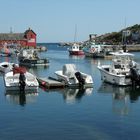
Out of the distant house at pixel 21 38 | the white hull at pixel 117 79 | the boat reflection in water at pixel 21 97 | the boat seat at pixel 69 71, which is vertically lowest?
the boat reflection in water at pixel 21 97

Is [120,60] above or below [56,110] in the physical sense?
above

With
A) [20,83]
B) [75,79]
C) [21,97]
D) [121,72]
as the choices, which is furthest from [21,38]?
[21,97]

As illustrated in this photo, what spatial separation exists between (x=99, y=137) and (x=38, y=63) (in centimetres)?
4290

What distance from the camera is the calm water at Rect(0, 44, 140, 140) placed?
1823cm

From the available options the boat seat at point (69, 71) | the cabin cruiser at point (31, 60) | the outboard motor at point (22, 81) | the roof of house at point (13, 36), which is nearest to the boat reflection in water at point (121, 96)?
the boat seat at point (69, 71)

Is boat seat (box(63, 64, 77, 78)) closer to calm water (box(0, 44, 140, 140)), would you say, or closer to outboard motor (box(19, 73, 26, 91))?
calm water (box(0, 44, 140, 140))

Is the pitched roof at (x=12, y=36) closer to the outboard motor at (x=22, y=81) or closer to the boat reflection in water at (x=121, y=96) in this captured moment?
the boat reflection in water at (x=121, y=96)

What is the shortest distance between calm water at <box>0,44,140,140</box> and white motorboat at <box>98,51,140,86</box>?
1704mm

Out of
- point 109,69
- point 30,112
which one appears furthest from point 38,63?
point 30,112

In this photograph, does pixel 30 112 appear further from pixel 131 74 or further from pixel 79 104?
pixel 131 74

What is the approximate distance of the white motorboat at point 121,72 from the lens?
33287mm

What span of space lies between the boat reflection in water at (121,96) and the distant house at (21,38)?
88257 mm

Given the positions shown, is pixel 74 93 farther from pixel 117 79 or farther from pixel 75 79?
pixel 117 79

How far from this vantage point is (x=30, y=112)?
23.2 m
